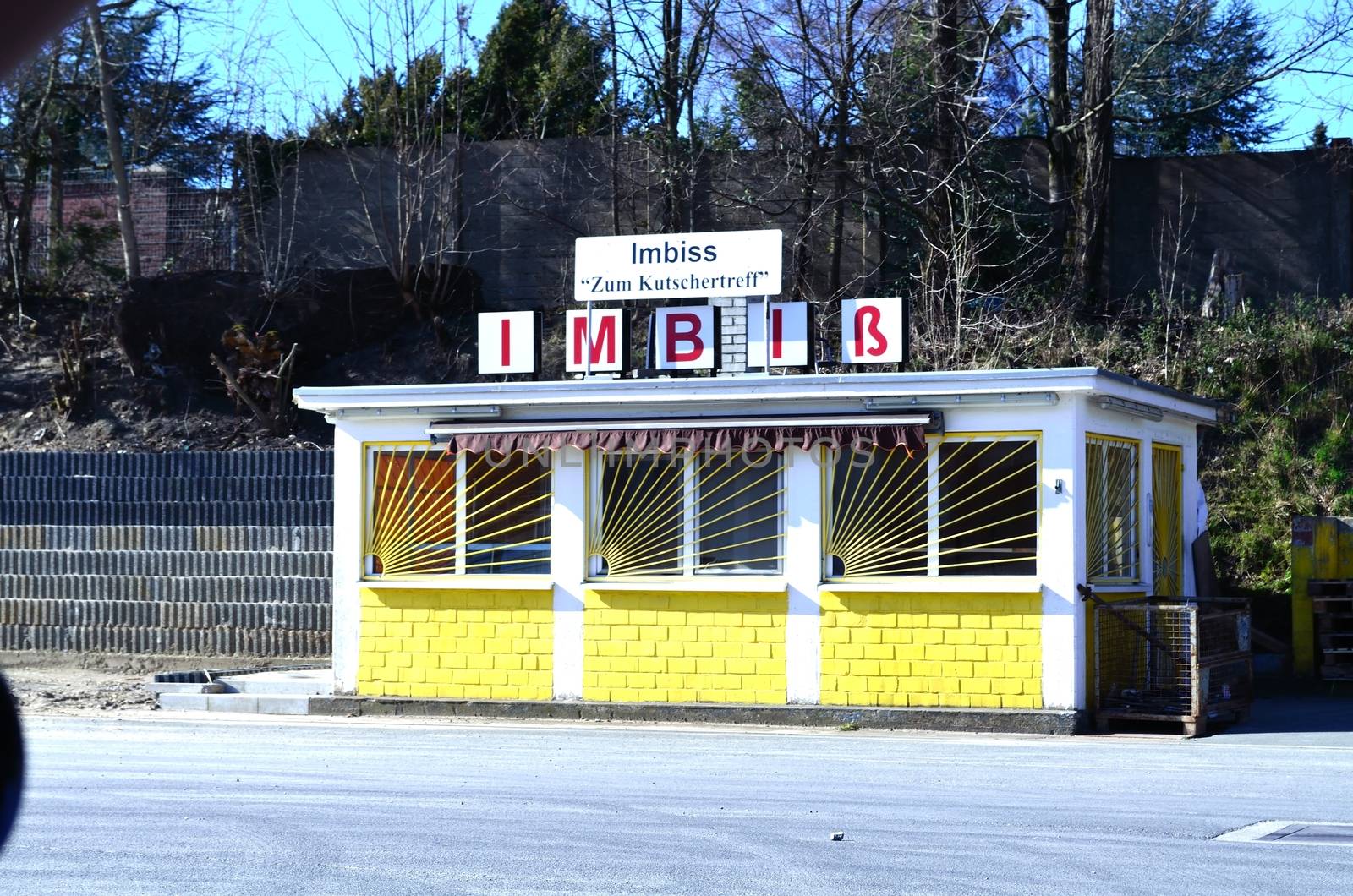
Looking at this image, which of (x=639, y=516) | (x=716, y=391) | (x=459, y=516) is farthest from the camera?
(x=459, y=516)

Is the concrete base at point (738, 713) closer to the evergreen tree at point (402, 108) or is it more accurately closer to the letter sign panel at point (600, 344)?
the letter sign panel at point (600, 344)

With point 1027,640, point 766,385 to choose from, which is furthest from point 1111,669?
point 766,385

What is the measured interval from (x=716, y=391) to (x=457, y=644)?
396cm

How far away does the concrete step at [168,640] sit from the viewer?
19656 mm

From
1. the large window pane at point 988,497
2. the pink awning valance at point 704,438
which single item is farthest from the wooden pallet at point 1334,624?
the pink awning valance at point 704,438

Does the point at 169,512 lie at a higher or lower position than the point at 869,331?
lower

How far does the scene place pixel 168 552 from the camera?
20141 mm

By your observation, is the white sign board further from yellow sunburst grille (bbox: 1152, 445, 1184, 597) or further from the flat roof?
yellow sunburst grille (bbox: 1152, 445, 1184, 597)

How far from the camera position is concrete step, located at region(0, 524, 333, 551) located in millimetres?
19625

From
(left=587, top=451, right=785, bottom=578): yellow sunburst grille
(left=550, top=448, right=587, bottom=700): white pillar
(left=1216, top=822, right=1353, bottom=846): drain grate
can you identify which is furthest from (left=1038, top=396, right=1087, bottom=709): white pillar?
(left=1216, top=822, right=1353, bottom=846): drain grate

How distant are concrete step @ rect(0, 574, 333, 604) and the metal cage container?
985 centimetres

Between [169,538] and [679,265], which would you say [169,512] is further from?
[679,265]

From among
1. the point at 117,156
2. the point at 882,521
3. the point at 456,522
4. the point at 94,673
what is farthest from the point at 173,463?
the point at 117,156

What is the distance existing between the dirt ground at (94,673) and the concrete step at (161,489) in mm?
2092
